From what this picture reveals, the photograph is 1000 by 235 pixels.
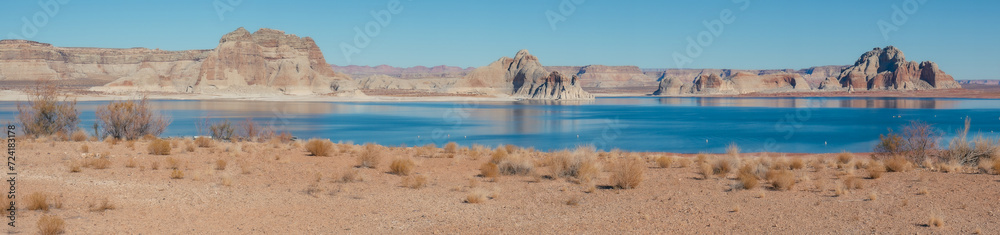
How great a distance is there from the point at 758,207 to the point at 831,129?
37163 mm

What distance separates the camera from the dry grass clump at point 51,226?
717 cm

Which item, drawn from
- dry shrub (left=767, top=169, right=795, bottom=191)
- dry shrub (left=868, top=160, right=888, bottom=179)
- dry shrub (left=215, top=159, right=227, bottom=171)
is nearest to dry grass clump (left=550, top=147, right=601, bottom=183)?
dry shrub (left=767, top=169, right=795, bottom=191)

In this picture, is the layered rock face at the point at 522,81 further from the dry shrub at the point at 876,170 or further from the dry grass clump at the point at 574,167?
the dry grass clump at the point at 574,167

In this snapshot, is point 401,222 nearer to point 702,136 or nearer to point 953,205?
point 953,205

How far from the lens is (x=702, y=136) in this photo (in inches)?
1435

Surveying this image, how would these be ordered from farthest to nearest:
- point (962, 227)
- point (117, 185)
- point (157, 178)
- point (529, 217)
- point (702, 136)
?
point (702, 136), point (157, 178), point (117, 185), point (529, 217), point (962, 227)

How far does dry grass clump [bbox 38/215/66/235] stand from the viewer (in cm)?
717

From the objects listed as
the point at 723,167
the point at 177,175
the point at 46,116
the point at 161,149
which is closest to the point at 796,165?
the point at 723,167

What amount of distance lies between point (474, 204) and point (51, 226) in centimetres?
509

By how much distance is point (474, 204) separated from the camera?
9883 mm

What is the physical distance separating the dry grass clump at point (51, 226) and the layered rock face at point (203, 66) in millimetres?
120876

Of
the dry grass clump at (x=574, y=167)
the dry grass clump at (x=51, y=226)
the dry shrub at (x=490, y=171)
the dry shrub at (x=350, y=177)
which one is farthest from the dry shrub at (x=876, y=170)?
the dry grass clump at (x=51, y=226)

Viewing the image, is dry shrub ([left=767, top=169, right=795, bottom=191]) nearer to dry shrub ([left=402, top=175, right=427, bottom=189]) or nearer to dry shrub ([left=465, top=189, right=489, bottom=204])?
dry shrub ([left=465, top=189, right=489, bottom=204])

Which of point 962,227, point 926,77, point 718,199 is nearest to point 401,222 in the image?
point 718,199
